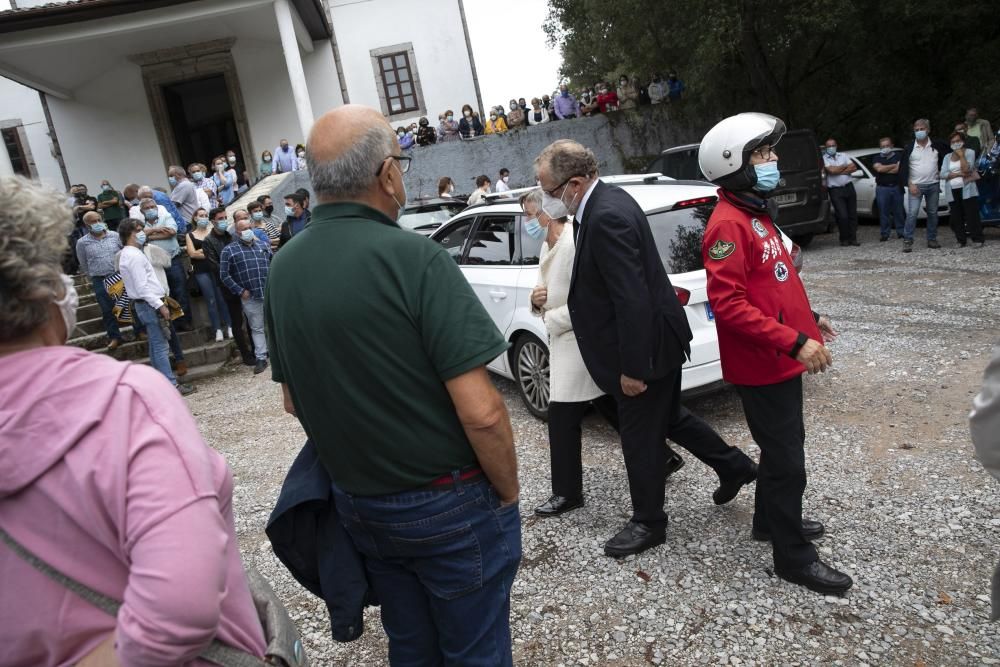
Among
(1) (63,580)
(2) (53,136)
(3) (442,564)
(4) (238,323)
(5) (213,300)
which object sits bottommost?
(4) (238,323)

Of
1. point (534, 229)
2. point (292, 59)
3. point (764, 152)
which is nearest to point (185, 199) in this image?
point (292, 59)

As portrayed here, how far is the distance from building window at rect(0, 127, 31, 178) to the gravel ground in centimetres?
2007

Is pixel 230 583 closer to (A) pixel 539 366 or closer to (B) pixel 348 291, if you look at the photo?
(B) pixel 348 291

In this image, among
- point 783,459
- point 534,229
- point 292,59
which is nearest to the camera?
point 783,459

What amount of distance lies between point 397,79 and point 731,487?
20.6 meters

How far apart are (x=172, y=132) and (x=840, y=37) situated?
58.2 ft

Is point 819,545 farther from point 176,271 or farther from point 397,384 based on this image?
point 176,271

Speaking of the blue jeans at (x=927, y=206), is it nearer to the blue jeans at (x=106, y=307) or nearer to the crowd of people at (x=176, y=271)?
the crowd of people at (x=176, y=271)

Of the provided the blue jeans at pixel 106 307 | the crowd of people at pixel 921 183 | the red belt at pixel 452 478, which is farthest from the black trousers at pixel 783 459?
the blue jeans at pixel 106 307

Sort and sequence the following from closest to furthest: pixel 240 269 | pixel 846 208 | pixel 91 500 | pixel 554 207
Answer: pixel 91 500 < pixel 554 207 < pixel 240 269 < pixel 846 208

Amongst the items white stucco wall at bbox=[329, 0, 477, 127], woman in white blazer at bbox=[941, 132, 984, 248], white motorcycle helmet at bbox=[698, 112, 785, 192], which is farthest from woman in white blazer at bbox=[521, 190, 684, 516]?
white stucco wall at bbox=[329, 0, 477, 127]

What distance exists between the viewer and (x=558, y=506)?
3.99 meters

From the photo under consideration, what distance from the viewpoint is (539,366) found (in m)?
5.39

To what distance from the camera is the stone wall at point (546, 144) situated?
1914 cm
